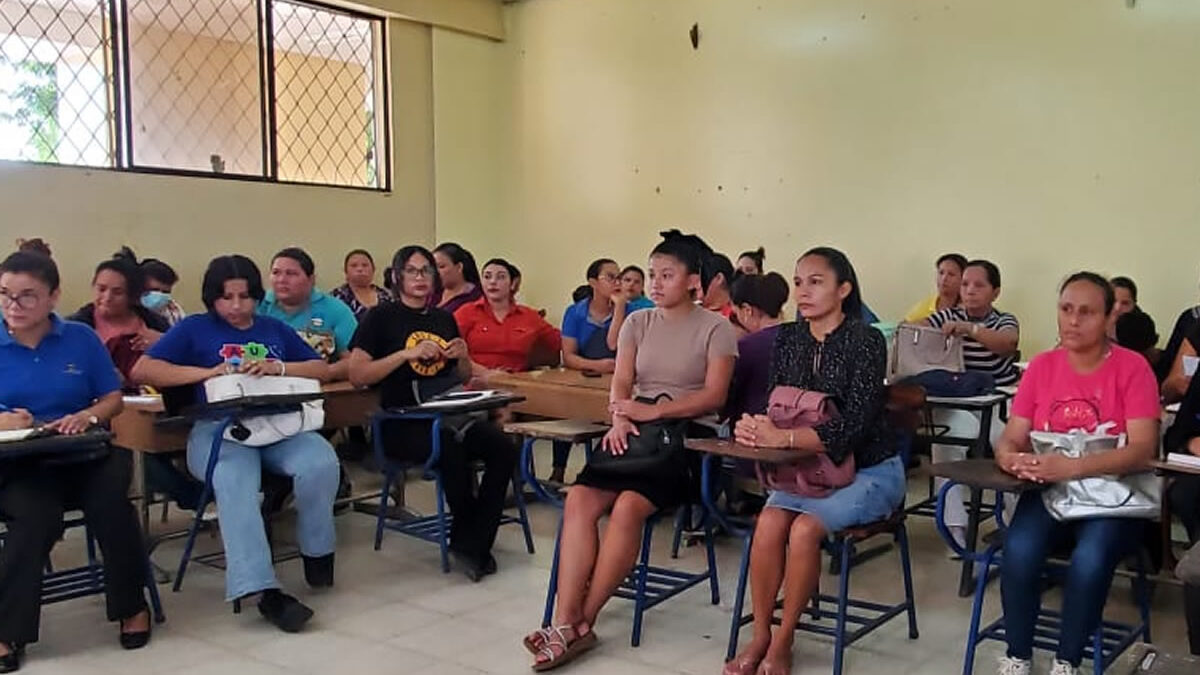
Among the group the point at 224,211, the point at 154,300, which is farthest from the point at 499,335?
the point at 224,211

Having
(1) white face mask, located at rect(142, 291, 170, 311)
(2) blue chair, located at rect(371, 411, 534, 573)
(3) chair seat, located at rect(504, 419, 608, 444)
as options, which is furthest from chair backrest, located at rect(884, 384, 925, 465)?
(1) white face mask, located at rect(142, 291, 170, 311)

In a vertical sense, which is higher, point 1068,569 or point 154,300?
point 154,300

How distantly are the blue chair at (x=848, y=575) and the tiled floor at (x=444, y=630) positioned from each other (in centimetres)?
7

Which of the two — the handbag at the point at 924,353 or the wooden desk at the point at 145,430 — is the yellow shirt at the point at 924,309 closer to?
the handbag at the point at 924,353

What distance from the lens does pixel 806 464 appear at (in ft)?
9.25

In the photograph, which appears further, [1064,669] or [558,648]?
[558,648]

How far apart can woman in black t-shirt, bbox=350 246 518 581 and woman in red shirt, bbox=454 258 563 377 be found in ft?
3.24

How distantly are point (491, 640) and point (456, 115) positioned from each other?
5162 millimetres

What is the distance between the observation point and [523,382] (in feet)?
14.2

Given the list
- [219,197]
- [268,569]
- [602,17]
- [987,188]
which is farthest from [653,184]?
[268,569]

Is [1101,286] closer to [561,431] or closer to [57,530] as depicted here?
[561,431]

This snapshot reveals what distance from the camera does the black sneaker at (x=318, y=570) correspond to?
141 inches

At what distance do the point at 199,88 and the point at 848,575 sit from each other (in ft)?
16.6

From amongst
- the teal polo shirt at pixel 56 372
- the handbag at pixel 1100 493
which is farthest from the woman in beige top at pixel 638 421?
the teal polo shirt at pixel 56 372
